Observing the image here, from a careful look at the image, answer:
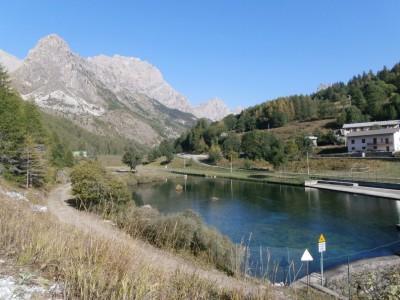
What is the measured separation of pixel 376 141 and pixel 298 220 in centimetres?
5441

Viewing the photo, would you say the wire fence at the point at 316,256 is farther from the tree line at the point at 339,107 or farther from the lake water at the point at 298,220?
the tree line at the point at 339,107

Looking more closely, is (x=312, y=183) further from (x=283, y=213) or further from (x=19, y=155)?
(x=19, y=155)

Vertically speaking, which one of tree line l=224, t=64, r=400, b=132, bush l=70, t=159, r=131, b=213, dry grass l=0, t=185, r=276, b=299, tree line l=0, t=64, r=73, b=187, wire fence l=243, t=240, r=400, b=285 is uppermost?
tree line l=224, t=64, r=400, b=132

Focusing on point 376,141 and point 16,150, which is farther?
point 376,141

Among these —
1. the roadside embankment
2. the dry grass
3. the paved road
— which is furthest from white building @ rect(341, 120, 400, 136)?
the dry grass

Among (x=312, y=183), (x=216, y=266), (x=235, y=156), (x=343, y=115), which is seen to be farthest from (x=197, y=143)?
(x=216, y=266)

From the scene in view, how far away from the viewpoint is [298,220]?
34594mm

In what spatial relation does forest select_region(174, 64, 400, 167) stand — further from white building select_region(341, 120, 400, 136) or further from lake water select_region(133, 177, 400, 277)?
lake water select_region(133, 177, 400, 277)

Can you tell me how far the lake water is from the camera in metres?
23.5

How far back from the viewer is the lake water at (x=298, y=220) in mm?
23500

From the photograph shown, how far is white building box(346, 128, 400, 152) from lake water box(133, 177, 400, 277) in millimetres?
31153

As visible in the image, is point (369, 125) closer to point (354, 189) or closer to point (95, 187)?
point (354, 189)

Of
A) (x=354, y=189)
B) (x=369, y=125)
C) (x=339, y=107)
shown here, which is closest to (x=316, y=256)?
(x=354, y=189)

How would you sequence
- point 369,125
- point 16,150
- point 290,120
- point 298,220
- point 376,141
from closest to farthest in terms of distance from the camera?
point 16,150
point 298,220
point 376,141
point 369,125
point 290,120
